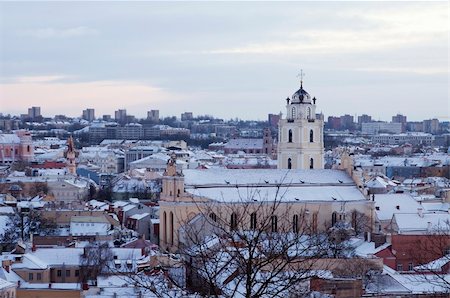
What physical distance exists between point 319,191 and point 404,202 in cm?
446

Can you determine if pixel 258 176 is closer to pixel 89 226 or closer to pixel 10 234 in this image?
pixel 89 226

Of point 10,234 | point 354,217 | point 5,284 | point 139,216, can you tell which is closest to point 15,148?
point 139,216

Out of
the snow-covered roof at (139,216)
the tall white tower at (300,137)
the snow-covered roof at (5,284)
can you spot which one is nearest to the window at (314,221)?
the tall white tower at (300,137)

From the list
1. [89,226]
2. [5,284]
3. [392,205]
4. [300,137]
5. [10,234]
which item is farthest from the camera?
[300,137]

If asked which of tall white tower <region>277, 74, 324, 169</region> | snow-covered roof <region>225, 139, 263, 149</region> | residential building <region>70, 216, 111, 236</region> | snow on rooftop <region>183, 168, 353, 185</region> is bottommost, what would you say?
snow-covered roof <region>225, 139, 263, 149</region>

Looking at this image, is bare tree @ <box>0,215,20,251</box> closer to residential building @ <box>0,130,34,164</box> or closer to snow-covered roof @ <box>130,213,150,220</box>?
snow-covered roof @ <box>130,213,150,220</box>

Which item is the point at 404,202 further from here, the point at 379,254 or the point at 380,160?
the point at 380,160

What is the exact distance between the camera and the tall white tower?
5006 cm

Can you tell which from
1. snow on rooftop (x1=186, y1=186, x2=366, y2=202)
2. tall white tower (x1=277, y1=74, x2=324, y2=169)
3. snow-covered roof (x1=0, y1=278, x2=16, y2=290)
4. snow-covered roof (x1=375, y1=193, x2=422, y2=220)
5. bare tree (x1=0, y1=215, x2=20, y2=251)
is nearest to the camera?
snow-covered roof (x1=0, y1=278, x2=16, y2=290)

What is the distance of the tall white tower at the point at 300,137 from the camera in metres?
50.1

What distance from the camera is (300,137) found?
50281 mm

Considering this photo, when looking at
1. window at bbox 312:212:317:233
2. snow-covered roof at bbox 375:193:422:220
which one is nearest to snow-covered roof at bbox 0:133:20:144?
snow-covered roof at bbox 375:193:422:220

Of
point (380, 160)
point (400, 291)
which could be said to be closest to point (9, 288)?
point (400, 291)

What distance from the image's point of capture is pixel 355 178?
43469 millimetres
